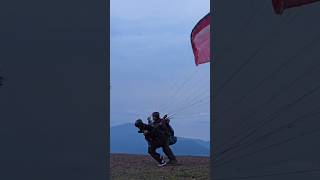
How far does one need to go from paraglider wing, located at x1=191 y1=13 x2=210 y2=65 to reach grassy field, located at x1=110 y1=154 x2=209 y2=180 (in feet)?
10.4

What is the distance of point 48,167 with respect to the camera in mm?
7434

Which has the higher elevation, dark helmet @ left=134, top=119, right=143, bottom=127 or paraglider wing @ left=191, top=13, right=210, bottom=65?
paraglider wing @ left=191, top=13, right=210, bottom=65

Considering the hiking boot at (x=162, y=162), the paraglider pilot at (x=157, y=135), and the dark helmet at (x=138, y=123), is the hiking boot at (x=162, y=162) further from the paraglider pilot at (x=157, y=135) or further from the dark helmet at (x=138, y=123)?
the dark helmet at (x=138, y=123)

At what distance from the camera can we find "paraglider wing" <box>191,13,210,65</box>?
9297 mm

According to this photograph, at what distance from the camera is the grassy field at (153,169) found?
475 inches

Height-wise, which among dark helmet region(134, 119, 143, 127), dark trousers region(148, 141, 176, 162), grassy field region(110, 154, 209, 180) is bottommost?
grassy field region(110, 154, 209, 180)

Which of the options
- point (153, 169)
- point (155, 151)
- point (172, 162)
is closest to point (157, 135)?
point (155, 151)

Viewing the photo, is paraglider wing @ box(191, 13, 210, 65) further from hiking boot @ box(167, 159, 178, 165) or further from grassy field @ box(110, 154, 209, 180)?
hiking boot @ box(167, 159, 178, 165)

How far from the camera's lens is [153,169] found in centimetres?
1363

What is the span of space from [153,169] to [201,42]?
4867 mm
